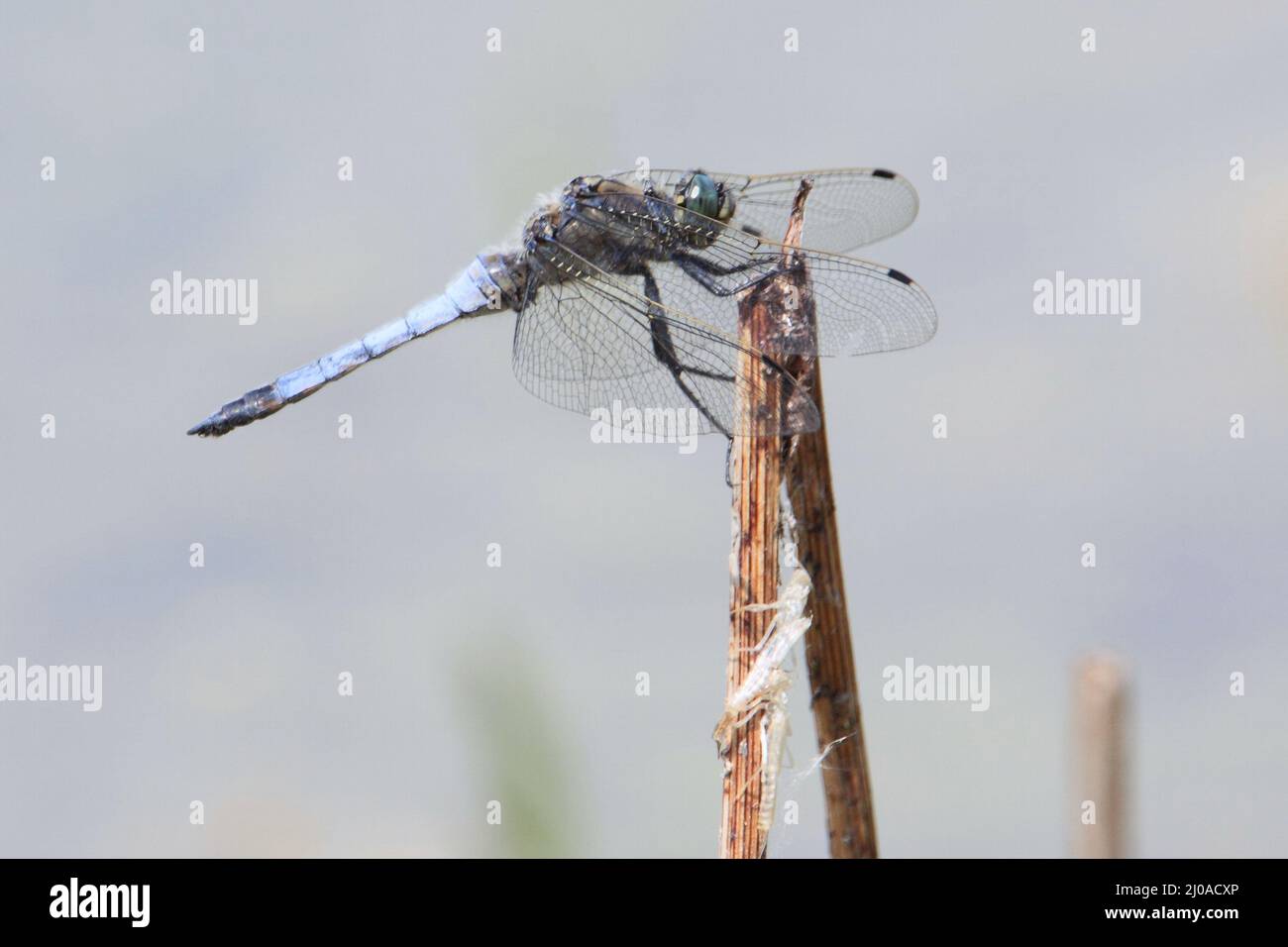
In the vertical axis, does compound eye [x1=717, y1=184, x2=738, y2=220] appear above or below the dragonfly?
above

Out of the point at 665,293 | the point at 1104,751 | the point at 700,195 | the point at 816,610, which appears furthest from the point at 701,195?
the point at 1104,751

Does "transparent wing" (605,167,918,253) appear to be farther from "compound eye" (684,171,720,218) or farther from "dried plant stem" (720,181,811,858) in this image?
"dried plant stem" (720,181,811,858)

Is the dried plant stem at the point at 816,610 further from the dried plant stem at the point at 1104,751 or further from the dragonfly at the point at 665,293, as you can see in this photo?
the dried plant stem at the point at 1104,751

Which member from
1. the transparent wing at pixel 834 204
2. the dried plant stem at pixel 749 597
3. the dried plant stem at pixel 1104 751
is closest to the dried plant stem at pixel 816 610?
the dried plant stem at pixel 749 597

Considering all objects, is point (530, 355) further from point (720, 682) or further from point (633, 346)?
point (720, 682)

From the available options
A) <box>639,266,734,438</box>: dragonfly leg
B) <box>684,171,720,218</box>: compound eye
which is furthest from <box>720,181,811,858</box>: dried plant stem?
<box>684,171,720,218</box>: compound eye

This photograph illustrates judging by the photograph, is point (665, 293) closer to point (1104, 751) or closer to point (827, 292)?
point (827, 292)
